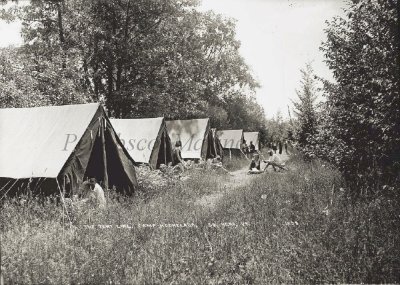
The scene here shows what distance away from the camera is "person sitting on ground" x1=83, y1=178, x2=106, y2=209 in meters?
7.23

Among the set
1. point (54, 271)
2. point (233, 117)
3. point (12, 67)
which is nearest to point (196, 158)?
point (12, 67)

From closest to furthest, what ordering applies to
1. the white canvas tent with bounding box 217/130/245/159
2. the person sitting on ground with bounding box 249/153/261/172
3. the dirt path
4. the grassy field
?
1. the grassy field
2. the dirt path
3. the person sitting on ground with bounding box 249/153/261/172
4. the white canvas tent with bounding box 217/130/245/159

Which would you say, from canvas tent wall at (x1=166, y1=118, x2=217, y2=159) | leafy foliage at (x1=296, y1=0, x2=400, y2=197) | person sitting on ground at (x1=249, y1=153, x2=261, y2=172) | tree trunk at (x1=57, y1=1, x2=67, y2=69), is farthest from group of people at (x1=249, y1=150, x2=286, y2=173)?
tree trunk at (x1=57, y1=1, x2=67, y2=69)

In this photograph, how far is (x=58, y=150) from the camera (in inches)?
297

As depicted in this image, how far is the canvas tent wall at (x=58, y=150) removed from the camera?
7.11 m

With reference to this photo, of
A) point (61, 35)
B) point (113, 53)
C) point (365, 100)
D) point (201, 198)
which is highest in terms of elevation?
point (61, 35)

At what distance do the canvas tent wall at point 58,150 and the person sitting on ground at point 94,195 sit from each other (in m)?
0.27

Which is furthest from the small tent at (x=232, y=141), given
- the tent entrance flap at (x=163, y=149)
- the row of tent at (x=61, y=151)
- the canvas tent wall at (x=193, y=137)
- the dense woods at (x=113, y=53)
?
the row of tent at (x=61, y=151)

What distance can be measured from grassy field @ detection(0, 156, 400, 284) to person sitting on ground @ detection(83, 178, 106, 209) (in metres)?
0.81

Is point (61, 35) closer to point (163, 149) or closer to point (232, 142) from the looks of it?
point (163, 149)

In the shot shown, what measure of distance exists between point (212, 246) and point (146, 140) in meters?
8.27

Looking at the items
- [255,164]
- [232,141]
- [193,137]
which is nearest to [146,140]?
[193,137]

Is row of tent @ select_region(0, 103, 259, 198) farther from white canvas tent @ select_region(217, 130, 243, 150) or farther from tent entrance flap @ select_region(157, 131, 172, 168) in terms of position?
white canvas tent @ select_region(217, 130, 243, 150)

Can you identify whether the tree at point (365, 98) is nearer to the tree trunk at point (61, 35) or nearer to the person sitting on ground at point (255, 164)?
the person sitting on ground at point (255, 164)
